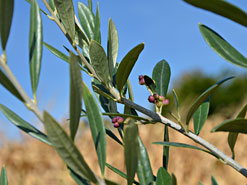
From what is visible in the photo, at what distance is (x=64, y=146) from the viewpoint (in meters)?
0.31

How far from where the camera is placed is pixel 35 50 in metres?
0.40

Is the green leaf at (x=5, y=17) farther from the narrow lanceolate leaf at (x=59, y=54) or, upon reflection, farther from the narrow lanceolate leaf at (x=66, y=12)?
the narrow lanceolate leaf at (x=59, y=54)

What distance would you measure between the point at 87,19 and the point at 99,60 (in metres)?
0.19

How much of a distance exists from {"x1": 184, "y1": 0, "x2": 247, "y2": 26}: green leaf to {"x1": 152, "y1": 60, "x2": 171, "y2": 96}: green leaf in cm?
27

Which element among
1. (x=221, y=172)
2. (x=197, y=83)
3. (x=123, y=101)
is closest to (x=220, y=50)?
(x=123, y=101)

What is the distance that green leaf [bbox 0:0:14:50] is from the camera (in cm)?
36

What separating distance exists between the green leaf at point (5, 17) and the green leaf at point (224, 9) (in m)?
0.19

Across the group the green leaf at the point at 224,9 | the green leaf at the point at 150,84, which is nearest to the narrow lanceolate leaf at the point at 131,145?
the green leaf at the point at 224,9

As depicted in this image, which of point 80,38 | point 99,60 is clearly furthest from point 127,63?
point 80,38

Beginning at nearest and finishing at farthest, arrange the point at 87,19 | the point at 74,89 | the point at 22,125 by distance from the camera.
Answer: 1. the point at 74,89
2. the point at 22,125
3. the point at 87,19

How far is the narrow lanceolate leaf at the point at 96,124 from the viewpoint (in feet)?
1.27

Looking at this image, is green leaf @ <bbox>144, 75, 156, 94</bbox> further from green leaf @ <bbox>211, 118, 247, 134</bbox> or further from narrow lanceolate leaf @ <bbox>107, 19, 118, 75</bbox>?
green leaf @ <bbox>211, 118, 247, 134</bbox>

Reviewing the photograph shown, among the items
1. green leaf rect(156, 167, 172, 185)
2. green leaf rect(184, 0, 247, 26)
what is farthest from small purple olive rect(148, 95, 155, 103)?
green leaf rect(184, 0, 247, 26)

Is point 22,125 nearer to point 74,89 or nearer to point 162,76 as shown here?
point 74,89
